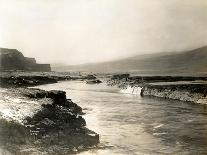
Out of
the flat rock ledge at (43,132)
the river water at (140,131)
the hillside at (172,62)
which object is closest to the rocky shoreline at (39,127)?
the flat rock ledge at (43,132)

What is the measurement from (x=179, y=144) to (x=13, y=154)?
4.80ft

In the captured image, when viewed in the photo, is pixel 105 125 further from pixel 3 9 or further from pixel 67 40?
pixel 3 9

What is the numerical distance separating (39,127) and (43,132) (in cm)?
7

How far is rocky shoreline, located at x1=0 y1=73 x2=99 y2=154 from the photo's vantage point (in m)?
3.00

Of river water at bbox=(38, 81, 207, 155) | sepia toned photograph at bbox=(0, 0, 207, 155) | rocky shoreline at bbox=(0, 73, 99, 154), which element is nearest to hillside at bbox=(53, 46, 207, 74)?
sepia toned photograph at bbox=(0, 0, 207, 155)

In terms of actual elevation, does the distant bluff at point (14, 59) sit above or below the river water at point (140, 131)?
above

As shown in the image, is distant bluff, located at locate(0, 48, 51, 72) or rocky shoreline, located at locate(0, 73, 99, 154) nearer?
rocky shoreline, located at locate(0, 73, 99, 154)

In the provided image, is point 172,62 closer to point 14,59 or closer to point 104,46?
point 104,46

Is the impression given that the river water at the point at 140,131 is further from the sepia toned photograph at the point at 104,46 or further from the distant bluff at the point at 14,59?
the distant bluff at the point at 14,59

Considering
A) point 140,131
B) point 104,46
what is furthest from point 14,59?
point 140,131

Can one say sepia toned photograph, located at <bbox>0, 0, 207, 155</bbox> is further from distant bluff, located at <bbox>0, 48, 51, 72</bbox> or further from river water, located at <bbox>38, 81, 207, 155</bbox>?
distant bluff, located at <bbox>0, 48, 51, 72</bbox>

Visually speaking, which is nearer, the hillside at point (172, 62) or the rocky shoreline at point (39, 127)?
the rocky shoreline at point (39, 127)

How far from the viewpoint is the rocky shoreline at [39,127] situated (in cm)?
300

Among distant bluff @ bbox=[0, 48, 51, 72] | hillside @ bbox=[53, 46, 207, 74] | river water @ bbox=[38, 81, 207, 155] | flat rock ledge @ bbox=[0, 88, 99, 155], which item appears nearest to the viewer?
flat rock ledge @ bbox=[0, 88, 99, 155]
